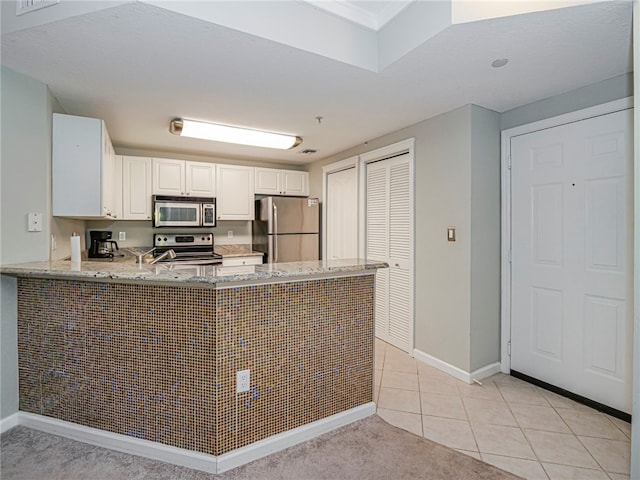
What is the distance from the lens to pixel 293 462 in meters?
1.83

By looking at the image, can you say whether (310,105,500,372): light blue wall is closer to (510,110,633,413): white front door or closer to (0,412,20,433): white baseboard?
(510,110,633,413): white front door

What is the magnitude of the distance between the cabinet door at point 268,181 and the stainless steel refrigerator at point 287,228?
160 millimetres

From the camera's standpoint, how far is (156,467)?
70.1 inches

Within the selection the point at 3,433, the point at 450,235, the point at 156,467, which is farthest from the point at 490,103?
the point at 3,433

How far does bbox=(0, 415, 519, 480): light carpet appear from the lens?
173 centimetres

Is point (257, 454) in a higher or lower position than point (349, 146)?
lower

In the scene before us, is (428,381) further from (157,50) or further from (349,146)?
(157,50)

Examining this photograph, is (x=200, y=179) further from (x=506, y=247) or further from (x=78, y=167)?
(x=506, y=247)

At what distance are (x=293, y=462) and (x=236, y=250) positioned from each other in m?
3.46

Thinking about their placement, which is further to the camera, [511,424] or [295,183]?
[295,183]

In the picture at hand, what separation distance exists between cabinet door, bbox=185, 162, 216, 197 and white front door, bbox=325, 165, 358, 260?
1.57 meters

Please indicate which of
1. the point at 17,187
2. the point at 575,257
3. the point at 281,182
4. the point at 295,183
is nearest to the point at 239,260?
the point at 281,182

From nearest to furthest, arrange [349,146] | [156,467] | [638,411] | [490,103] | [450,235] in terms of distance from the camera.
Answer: [638,411]
[156,467]
[490,103]
[450,235]
[349,146]

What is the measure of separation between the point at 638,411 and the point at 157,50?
3035 millimetres
